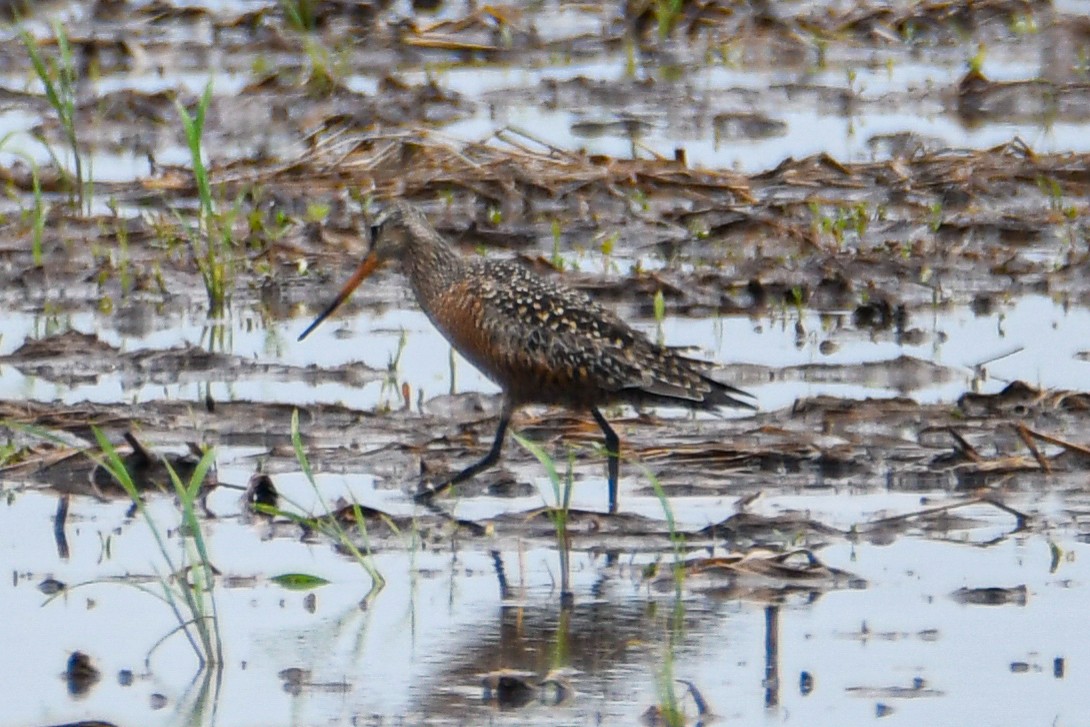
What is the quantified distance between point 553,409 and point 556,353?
1077 mm

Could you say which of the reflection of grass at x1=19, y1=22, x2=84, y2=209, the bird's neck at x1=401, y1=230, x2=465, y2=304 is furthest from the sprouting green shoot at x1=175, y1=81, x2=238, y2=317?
the bird's neck at x1=401, y1=230, x2=465, y2=304

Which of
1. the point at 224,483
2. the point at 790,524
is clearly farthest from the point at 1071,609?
the point at 224,483

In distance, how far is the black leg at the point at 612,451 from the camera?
24.2ft

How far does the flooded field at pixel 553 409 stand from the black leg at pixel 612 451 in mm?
82

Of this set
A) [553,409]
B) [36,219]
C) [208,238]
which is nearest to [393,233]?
[553,409]

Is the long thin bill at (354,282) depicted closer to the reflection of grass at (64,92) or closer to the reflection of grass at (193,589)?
the reflection of grass at (64,92)

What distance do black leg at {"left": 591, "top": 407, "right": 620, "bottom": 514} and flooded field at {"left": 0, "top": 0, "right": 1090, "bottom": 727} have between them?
8cm

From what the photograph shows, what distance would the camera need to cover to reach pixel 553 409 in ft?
28.4

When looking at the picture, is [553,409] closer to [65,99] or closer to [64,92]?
[65,99]

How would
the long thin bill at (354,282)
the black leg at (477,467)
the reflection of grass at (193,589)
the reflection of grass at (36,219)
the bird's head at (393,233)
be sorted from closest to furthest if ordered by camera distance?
the reflection of grass at (193,589)
the black leg at (477,467)
the bird's head at (393,233)
the long thin bill at (354,282)
the reflection of grass at (36,219)

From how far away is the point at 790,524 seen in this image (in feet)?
22.3

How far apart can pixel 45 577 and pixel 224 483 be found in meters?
0.98

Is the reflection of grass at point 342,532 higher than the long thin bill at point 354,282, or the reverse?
the long thin bill at point 354,282

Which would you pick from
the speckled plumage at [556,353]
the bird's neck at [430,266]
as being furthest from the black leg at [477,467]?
the bird's neck at [430,266]
